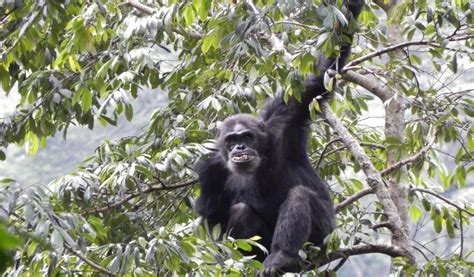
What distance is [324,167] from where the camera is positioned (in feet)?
24.2

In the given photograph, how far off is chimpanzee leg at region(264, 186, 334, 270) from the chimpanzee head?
34.5 inches

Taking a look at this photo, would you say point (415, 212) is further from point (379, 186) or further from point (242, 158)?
point (379, 186)

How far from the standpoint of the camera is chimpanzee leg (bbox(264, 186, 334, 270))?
213 inches

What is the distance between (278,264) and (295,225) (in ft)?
1.18

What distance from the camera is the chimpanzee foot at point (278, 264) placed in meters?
5.35

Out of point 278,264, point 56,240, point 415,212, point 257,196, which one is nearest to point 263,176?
point 257,196

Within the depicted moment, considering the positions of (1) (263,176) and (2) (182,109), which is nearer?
(2) (182,109)

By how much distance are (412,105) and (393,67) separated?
0.39m

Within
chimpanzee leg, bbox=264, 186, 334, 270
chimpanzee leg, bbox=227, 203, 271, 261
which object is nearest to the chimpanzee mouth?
chimpanzee leg, bbox=227, 203, 271, 261

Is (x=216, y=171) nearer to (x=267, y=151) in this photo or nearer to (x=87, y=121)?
(x=267, y=151)

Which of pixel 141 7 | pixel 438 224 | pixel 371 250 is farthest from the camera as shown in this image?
pixel 141 7

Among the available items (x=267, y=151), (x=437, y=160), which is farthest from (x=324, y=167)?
(x=437, y=160)

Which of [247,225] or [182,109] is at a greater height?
[182,109]

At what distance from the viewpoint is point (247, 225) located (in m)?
6.14
